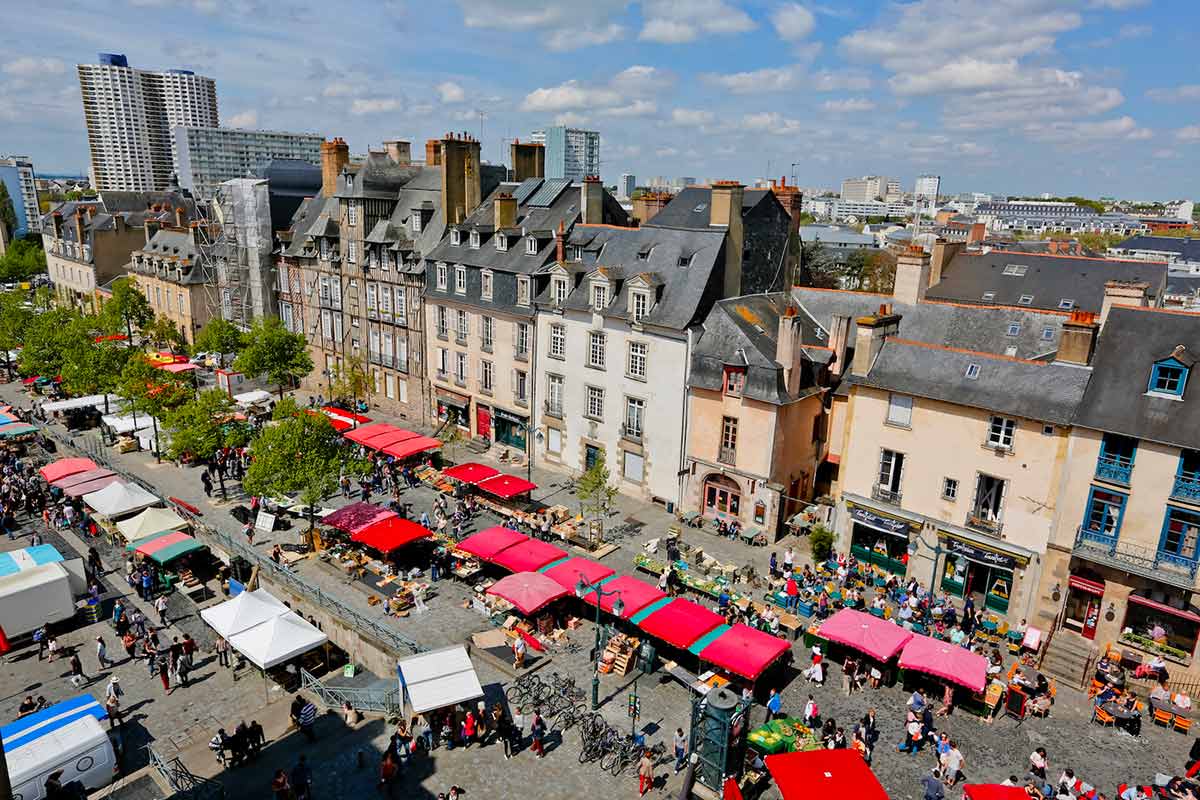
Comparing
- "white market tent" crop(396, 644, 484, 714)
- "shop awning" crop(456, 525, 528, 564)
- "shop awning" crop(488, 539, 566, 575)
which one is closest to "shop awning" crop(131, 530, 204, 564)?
"shop awning" crop(456, 525, 528, 564)

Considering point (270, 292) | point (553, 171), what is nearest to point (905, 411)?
point (270, 292)

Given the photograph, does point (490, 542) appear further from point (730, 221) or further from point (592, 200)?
point (592, 200)

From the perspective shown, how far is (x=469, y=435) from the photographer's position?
4488 centimetres

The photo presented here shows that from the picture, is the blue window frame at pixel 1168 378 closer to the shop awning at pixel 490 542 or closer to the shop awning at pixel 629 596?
the shop awning at pixel 629 596

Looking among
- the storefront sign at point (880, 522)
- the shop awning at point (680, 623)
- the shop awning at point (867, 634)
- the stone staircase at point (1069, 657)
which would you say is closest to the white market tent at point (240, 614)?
the shop awning at point (680, 623)

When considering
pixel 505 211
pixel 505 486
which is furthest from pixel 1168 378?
pixel 505 211

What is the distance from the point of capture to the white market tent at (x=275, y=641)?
22.8 meters

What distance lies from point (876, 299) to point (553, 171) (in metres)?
161

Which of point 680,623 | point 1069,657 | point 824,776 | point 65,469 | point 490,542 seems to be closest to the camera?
point 824,776

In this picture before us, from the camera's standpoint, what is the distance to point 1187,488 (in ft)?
74.7

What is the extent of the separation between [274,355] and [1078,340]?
43.5 meters

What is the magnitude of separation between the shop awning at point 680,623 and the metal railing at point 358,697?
309 inches

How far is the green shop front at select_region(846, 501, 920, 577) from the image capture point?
29.0m

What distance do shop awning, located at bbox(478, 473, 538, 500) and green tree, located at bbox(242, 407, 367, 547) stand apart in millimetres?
5563
